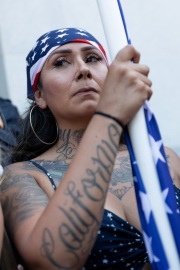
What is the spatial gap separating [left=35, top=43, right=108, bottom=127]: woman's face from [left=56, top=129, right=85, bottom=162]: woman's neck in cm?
6

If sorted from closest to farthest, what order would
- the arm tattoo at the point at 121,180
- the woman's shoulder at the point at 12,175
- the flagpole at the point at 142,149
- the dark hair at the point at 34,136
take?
the flagpole at the point at 142,149 → the woman's shoulder at the point at 12,175 → the arm tattoo at the point at 121,180 → the dark hair at the point at 34,136

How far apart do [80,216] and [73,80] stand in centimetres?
85

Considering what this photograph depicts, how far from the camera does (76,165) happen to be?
71.5 inches

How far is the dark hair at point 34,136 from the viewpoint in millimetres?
2738

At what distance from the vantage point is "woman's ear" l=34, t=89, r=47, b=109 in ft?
9.04

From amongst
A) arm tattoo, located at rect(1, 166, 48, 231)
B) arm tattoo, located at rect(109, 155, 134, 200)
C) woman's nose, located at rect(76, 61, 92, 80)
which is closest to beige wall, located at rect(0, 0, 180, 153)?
arm tattoo, located at rect(109, 155, 134, 200)

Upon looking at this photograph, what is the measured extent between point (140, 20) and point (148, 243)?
241cm

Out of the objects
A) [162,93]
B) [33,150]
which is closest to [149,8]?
[162,93]

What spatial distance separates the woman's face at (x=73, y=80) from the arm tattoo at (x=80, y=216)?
680mm

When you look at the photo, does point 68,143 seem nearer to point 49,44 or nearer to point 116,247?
point 49,44

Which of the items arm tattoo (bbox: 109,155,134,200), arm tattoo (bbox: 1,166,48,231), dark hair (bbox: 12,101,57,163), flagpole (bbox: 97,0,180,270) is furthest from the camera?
dark hair (bbox: 12,101,57,163)

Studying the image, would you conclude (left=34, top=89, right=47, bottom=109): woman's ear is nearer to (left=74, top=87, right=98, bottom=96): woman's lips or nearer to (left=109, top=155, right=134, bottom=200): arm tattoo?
(left=74, top=87, right=98, bottom=96): woman's lips

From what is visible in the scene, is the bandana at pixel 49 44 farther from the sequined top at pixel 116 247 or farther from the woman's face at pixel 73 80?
the sequined top at pixel 116 247

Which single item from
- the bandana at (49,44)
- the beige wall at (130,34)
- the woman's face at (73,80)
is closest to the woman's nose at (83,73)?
the woman's face at (73,80)
